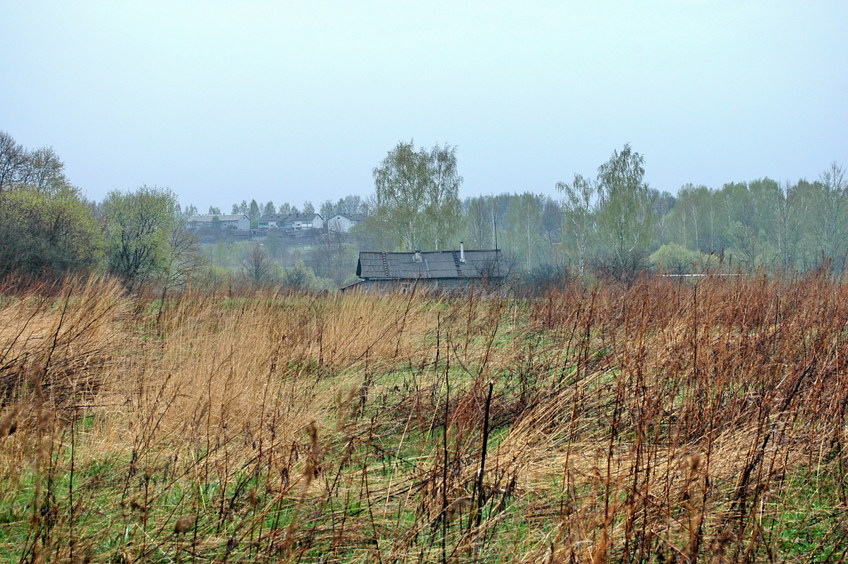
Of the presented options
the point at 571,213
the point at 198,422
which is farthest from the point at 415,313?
the point at 571,213

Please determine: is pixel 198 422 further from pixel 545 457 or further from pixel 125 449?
pixel 545 457

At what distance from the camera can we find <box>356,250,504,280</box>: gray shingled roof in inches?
1198

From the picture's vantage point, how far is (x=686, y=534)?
2.58m

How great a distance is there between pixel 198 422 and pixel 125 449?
1.42 feet

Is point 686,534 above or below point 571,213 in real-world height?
below

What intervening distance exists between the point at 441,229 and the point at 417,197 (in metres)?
2.46

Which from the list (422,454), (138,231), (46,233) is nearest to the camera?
(422,454)

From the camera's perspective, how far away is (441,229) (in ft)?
136

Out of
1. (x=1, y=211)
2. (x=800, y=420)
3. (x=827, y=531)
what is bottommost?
(x=827, y=531)

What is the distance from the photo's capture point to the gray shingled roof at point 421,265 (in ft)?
99.8

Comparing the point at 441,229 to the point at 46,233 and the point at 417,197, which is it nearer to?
the point at 417,197

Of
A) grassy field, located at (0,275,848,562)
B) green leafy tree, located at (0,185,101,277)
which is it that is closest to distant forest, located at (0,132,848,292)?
green leafy tree, located at (0,185,101,277)

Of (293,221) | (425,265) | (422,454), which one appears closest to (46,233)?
(425,265)

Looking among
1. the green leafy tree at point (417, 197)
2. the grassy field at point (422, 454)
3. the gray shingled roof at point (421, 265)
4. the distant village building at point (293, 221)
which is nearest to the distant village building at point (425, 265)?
the gray shingled roof at point (421, 265)
